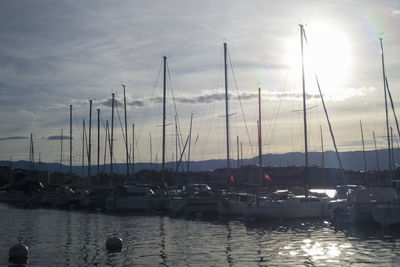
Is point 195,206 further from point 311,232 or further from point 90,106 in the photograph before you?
point 90,106

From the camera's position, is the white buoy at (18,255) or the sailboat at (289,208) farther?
the sailboat at (289,208)

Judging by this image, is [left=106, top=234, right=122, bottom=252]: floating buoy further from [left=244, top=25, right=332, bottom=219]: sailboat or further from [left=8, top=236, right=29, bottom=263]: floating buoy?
[left=244, top=25, right=332, bottom=219]: sailboat

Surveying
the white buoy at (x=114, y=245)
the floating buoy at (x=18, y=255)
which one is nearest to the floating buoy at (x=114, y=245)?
the white buoy at (x=114, y=245)

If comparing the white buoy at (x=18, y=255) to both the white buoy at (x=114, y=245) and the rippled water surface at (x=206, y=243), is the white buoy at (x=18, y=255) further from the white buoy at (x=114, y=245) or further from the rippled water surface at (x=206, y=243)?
the white buoy at (x=114, y=245)

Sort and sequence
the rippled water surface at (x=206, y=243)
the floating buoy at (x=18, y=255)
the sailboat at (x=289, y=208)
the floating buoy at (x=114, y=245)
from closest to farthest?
the floating buoy at (x=18, y=255)
the rippled water surface at (x=206, y=243)
the floating buoy at (x=114, y=245)
the sailboat at (x=289, y=208)

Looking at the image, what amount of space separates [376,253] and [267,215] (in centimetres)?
1799

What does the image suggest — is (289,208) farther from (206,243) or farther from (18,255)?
(18,255)

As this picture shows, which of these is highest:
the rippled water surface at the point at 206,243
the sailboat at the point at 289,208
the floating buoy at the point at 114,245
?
the sailboat at the point at 289,208

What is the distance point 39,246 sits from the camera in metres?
33.5

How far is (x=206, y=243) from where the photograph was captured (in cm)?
3438

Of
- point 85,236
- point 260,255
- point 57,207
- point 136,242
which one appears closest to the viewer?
point 260,255

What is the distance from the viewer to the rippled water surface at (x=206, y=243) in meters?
27.6

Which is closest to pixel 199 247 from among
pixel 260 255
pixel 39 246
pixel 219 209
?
pixel 260 255

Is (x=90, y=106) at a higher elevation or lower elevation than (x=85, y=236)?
higher
